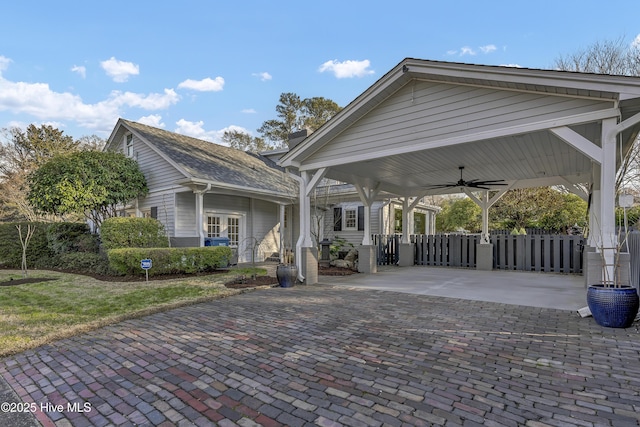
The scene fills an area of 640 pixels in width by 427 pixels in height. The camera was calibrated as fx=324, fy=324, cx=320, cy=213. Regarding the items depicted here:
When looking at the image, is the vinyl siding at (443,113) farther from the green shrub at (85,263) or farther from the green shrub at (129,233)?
the green shrub at (85,263)

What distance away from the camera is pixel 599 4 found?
10750 millimetres

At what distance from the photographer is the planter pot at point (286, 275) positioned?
7.58 metres

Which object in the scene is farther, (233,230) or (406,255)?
(233,230)

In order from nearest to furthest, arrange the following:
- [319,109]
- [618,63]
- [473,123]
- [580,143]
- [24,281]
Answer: [580,143] → [473,123] → [24,281] → [618,63] → [319,109]

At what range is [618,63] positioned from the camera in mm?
13656

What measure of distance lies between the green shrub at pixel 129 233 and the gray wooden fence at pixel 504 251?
27.5 ft

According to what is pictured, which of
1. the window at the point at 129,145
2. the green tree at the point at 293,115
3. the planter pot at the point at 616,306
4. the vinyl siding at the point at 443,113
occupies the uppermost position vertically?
the green tree at the point at 293,115

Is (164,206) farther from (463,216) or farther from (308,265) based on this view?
(463,216)

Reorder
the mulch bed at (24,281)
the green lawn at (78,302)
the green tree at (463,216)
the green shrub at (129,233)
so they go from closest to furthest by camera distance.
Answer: the green lawn at (78,302)
the mulch bed at (24,281)
the green shrub at (129,233)
the green tree at (463,216)

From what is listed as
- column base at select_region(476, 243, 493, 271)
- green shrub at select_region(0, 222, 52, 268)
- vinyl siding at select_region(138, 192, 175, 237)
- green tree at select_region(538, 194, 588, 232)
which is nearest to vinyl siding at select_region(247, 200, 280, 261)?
vinyl siding at select_region(138, 192, 175, 237)

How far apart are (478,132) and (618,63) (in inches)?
525

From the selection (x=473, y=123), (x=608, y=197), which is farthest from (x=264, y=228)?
(x=608, y=197)

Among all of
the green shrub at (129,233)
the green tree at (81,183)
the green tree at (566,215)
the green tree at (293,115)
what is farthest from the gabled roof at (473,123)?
the green tree at (293,115)

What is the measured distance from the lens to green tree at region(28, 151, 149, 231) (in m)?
10.7
